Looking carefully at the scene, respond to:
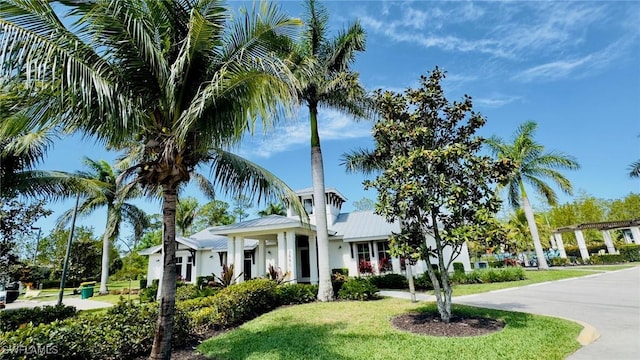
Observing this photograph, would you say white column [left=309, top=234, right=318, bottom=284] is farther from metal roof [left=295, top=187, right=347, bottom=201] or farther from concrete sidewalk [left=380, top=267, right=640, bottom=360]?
concrete sidewalk [left=380, top=267, right=640, bottom=360]

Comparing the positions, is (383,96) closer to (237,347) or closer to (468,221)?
(468,221)

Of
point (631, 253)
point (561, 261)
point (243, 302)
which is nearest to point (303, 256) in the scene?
point (243, 302)

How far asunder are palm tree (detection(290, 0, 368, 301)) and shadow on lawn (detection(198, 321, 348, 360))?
464 cm

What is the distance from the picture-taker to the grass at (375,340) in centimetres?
613

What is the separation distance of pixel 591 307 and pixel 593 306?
21 cm

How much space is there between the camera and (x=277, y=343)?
7426 millimetres

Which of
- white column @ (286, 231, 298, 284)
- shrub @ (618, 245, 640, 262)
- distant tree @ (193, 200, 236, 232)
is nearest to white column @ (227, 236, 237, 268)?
white column @ (286, 231, 298, 284)

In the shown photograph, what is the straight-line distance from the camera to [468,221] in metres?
8.24

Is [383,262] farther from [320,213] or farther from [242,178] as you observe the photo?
[242,178]

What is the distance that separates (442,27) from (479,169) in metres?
5.25

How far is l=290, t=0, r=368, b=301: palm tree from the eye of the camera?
43.8ft

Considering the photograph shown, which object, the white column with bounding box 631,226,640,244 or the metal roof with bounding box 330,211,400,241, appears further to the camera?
the white column with bounding box 631,226,640,244

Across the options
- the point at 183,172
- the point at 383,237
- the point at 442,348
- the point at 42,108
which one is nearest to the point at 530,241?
the point at 383,237

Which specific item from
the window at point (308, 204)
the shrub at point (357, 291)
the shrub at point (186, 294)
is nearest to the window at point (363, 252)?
the window at point (308, 204)
